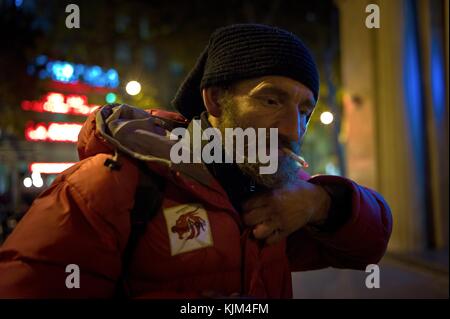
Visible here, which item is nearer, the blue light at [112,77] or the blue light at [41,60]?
the blue light at [41,60]

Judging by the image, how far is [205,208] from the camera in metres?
1.51

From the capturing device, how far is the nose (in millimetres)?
1577

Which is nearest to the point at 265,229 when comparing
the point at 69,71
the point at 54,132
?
the point at 69,71

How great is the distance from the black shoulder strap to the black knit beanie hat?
0.54 meters

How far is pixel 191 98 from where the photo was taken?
2002 mm

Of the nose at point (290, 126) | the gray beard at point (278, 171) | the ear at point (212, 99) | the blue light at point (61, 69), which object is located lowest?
the gray beard at point (278, 171)

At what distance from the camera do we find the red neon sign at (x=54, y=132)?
2150 cm

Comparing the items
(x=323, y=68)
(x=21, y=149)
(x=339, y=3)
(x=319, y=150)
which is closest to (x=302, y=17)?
(x=323, y=68)

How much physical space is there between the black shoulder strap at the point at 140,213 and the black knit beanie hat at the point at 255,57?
536 mm

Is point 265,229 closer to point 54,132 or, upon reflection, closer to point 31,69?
point 31,69

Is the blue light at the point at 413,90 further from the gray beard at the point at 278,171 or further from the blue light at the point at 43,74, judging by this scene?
the blue light at the point at 43,74

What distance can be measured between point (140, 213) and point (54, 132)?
22.3 meters

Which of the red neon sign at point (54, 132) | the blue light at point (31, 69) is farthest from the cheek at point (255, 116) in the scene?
the red neon sign at point (54, 132)

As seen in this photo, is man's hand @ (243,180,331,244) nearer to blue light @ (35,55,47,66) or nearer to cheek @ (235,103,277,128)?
cheek @ (235,103,277,128)
